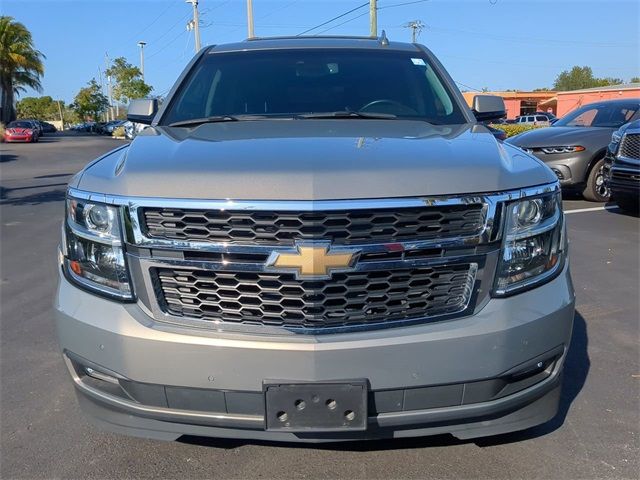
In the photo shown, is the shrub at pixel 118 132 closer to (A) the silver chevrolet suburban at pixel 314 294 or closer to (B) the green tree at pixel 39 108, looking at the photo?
(A) the silver chevrolet suburban at pixel 314 294

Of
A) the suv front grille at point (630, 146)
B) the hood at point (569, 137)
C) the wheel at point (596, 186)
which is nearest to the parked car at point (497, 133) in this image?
the suv front grille at point (630, 146)

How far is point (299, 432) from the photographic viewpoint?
2.20 meters

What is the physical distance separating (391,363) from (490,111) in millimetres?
2342

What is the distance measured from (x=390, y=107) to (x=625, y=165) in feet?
19.3

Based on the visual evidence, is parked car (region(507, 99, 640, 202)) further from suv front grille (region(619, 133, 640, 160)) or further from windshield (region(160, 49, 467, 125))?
windshield (region(160, 49, 467, 125))

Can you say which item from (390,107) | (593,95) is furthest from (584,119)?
(593,95)

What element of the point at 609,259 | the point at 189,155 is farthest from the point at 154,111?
Answer: the point at 609,259

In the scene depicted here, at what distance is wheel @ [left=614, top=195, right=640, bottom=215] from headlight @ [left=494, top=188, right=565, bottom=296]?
676 cm

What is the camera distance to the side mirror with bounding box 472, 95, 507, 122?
3908 millimetres

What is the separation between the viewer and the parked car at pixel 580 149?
9.96m

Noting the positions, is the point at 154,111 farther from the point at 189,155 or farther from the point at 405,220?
the point at 405,220

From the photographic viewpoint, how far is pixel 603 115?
10.9 metres

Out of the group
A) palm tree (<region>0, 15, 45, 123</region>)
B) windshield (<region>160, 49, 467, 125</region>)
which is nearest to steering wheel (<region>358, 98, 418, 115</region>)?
windshield (<region>160, 49, 467, 125</region>)

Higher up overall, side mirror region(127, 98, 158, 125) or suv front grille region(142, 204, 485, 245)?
side mirror region(127, 98, 158, 125)
